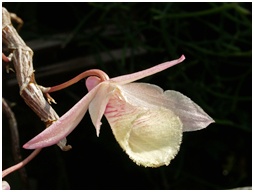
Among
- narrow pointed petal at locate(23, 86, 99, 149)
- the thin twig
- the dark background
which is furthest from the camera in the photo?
the dark background

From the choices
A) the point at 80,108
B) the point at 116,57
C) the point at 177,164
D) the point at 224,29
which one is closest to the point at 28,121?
the point at 116,57

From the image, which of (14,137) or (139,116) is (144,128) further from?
(14,137)

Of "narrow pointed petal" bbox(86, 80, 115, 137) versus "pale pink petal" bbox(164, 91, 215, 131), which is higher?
"narrow pointed petal" bbox(86, 80, 115, 137)

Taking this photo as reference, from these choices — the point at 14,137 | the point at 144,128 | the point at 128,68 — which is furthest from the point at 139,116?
the point at 128,68

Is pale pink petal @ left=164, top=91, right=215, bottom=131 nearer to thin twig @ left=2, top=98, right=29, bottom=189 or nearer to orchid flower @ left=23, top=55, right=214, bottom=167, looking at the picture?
orchid flower @ left=23, top=55, right=214, bottom=167

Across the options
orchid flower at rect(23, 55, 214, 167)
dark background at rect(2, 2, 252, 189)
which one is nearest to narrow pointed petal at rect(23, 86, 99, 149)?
orchid flower at rect(23, 55, 214, 167)

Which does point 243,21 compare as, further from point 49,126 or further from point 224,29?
point 49,126

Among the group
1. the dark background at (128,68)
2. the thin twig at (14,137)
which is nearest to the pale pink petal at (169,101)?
the thin twig at (14,137)

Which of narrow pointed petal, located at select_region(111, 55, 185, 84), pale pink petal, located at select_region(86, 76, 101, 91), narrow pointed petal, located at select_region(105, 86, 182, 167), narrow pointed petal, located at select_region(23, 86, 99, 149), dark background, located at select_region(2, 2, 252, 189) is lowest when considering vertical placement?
dark background, located at select_region(2, 2, 252, 189)

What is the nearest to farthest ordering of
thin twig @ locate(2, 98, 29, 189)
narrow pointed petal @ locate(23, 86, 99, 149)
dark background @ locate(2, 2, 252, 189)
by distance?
narrow pointed petal @ locate(23, 86, 99, 149) < thin twig @ locate(2, 98, 29, 189) < dark background @ locate(2, 2, 252, 189)
